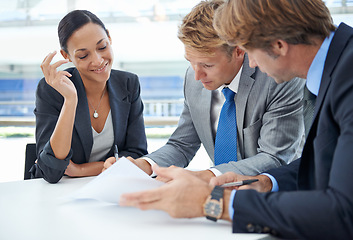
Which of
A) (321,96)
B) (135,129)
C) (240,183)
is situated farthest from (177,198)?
(135,129)

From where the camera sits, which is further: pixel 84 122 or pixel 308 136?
pixel 84 122

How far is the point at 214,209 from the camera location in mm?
1024

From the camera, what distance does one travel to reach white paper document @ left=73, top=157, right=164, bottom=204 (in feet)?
3.84

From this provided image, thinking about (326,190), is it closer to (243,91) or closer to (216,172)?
(216,172)

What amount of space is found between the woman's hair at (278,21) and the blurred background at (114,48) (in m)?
3.77

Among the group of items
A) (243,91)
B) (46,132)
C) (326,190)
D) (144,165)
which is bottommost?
(144,165)

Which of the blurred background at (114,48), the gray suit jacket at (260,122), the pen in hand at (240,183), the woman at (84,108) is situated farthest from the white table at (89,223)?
the blurred background at (114,48)

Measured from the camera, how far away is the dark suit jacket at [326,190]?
2.97ft

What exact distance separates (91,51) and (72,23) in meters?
0.17

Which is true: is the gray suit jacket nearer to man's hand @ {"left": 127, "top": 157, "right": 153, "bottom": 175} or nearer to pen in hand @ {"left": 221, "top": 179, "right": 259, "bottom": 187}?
man's hand @ {"left": 127, "top": 157, "right": 153, "bottom": 175}

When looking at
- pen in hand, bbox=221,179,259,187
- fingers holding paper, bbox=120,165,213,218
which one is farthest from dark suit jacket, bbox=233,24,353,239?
pen in hand, bbox=221,179,259,187

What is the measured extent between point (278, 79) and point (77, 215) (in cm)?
80

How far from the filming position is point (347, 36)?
1.12 metres

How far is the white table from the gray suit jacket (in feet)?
1.63
